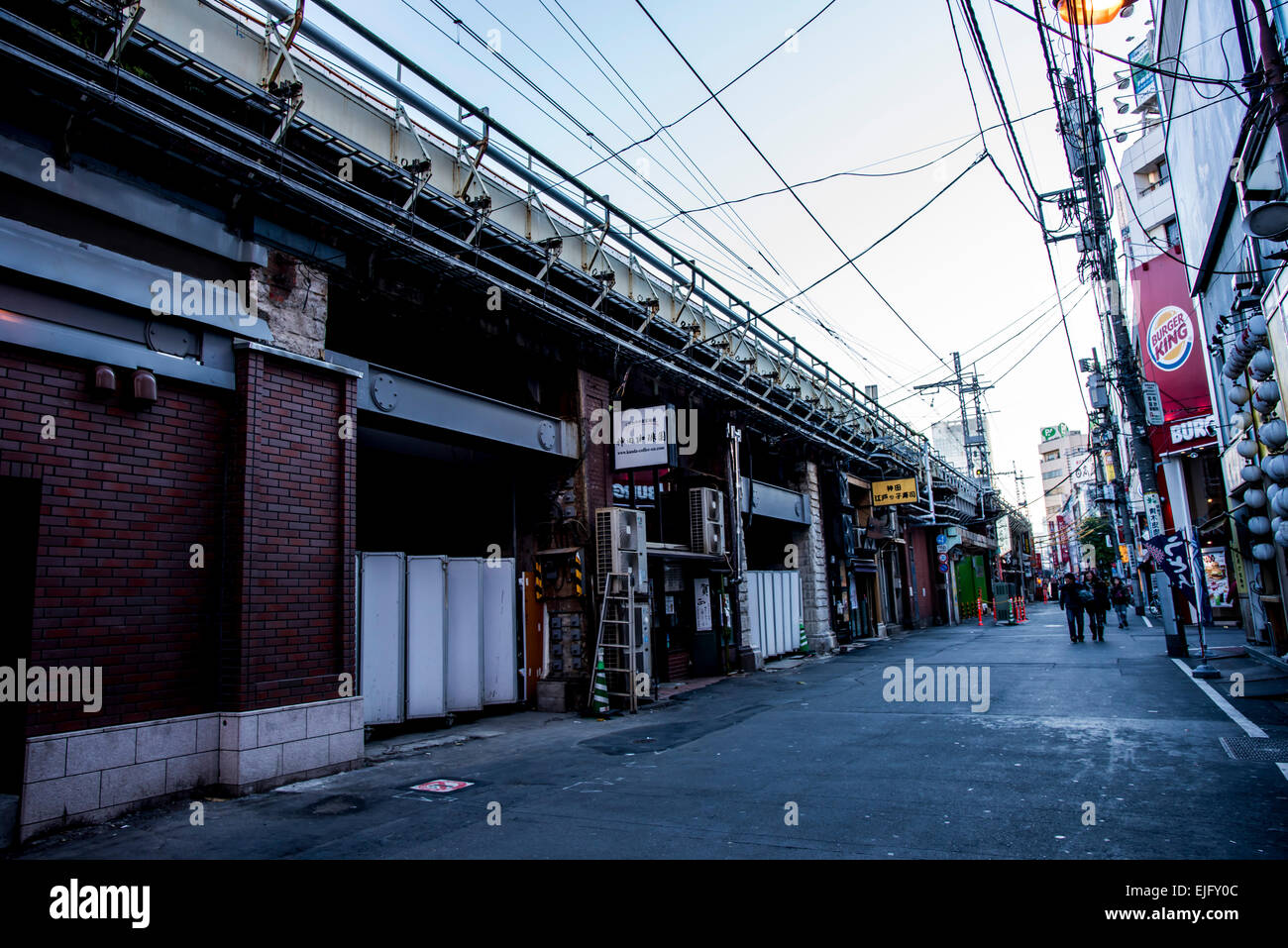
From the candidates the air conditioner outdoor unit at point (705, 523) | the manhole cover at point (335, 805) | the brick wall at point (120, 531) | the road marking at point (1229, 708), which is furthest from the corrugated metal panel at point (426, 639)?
the road marking at point (1229, 708)

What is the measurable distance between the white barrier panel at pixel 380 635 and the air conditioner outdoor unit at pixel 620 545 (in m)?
3.53

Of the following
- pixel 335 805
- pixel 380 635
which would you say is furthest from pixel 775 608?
pixel 335 805

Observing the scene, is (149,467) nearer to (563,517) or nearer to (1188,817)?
(563,517)

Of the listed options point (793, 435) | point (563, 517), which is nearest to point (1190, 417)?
point (793, 435)

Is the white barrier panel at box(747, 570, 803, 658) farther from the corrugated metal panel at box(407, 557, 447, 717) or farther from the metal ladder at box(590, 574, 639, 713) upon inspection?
the corrugated metal panel at box(407, 557, 447, 717)

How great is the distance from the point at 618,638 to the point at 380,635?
408cm

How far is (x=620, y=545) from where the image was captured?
12.6m

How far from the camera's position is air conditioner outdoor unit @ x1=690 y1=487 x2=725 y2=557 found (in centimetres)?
1614

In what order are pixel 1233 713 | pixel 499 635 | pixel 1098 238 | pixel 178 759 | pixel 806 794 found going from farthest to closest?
pixel 1098 238, pixel 499 635, pixel 1233 713, pixel 178 759, pixel 806 794

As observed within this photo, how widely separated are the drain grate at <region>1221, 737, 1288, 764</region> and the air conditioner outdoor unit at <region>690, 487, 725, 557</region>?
385 inches

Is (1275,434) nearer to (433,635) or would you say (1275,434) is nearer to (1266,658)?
(1266,658)

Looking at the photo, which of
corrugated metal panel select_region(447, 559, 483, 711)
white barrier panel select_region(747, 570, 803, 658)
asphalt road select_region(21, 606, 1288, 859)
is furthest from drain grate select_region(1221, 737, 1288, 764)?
white barrier panel select_region(747, 570, 803, 658)

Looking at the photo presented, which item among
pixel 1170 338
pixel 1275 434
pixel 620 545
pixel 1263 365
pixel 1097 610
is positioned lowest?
pixel 1097 610
